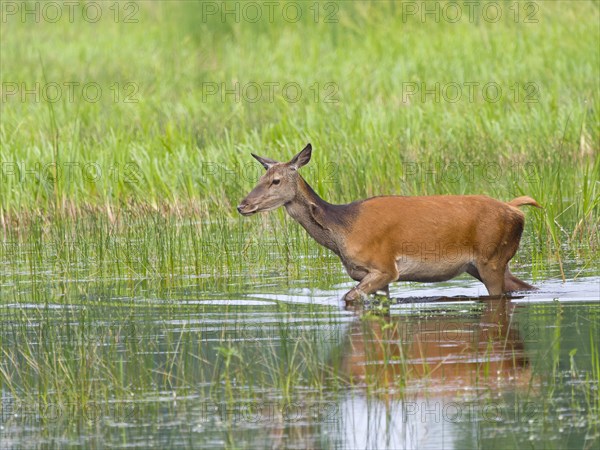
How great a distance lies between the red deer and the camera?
11.6 m

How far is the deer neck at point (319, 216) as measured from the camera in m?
11.8

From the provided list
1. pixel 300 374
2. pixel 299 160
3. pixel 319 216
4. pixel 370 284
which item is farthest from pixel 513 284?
pixel 300 374

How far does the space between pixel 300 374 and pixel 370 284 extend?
3.54 m

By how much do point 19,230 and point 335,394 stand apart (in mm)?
8561

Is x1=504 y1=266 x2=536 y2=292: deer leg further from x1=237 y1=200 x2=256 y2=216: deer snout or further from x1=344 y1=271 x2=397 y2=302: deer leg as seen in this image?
x1=237 y1=200 x2=256 y2=216: deer snout

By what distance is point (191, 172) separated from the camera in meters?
16.5

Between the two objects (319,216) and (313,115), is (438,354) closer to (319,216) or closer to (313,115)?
(319,216)

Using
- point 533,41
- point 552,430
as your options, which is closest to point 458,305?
point 552,430

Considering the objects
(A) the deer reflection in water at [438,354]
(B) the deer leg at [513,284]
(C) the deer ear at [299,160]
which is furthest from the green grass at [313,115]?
(A) the deer reflection in water at [438,354]

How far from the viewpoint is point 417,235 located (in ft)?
38.1

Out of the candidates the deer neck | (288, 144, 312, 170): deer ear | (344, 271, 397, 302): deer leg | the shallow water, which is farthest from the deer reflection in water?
(288, 144, 312, 170): deer ear

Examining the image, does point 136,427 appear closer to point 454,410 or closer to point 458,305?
point 454,410

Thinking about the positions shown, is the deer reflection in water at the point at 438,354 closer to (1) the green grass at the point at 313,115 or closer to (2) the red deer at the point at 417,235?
(2) the red deer at the point at 417,235

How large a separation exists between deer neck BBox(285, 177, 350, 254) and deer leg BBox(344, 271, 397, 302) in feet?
1.52
